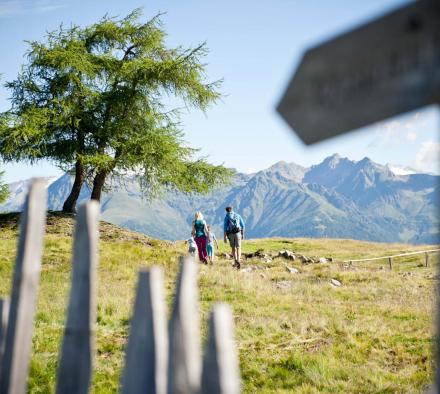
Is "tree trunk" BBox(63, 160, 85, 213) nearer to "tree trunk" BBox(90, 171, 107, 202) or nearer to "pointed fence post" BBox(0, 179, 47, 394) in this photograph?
"tree trunk" BBox(90, 171, 107, 202)

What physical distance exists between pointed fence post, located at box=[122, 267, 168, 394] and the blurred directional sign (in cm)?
109

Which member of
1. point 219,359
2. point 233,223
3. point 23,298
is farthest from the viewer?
point 233,223

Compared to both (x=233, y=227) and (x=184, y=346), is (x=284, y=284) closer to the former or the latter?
(x=233, y=227)

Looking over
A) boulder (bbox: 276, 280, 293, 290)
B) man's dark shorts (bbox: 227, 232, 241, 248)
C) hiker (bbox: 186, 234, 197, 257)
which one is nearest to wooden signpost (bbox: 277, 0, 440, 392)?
boulder (bbox: 276, 280, 293, 290)

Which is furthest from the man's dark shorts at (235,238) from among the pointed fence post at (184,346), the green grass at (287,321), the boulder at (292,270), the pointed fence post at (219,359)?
the pointed fence post at (219,359)

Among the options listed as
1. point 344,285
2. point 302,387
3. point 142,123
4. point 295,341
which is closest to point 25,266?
point 302,387

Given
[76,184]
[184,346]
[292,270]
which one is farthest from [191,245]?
[184,346]

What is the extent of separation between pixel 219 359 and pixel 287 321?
303 inches

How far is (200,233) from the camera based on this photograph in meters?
17.3

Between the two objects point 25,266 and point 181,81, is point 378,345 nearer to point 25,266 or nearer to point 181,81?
point 25,266

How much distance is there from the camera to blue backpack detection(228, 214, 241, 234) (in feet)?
54.3

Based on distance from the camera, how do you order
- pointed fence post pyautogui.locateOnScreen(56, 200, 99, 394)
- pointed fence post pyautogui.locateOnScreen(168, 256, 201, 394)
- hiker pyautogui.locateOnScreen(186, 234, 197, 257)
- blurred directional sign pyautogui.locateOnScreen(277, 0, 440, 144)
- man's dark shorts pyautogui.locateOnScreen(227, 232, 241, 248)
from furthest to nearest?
hiker pyautogui.locateOnScreen(186, 234, 197, 257) → man's dark shorts pyautogui.locateOnScreen(227, 232, 241, 248) → pointed fence post pyautogui.locateOnScreen(56, 200, 99, 394) → pointed fence post pyautogui.locateOnScreen(168, 256, 201, 394) → blurred directional sign pyautogui.locateOnScreen(277, 0, 440, 144)

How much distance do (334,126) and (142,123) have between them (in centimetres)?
2459

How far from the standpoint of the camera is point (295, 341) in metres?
8.30
